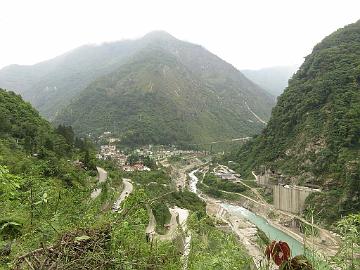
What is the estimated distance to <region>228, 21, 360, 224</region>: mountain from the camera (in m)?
48.9

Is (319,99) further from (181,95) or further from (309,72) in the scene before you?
(181,95)

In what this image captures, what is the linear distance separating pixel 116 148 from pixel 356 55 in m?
56.8

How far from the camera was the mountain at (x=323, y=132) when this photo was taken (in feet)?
161

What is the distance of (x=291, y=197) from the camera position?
171 feet

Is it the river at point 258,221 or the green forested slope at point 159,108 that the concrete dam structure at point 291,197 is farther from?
the green forested slope at point 159,108

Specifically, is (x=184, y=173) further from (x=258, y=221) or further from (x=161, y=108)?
(x=161, y=108)

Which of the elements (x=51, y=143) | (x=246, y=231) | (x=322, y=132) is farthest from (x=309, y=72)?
(x=51, y=143)

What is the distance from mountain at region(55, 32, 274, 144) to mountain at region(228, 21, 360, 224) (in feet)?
139

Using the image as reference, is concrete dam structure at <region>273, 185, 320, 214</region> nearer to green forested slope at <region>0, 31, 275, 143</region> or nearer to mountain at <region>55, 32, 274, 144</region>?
mountain at <region>55, 32, 274, 144</region>

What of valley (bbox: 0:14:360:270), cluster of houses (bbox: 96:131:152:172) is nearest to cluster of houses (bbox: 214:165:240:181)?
valley (bbox: 0:14:360:270)

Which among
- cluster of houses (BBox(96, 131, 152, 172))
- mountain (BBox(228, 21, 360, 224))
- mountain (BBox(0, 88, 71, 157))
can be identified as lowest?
cluster of houses (BBox(96, 131, 152, 172))

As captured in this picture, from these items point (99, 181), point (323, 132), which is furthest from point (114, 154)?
point (99, 181)

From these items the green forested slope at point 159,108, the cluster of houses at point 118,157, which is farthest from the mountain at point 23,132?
the green forested slope at point 159,108

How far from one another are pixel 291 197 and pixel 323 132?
12739mm
